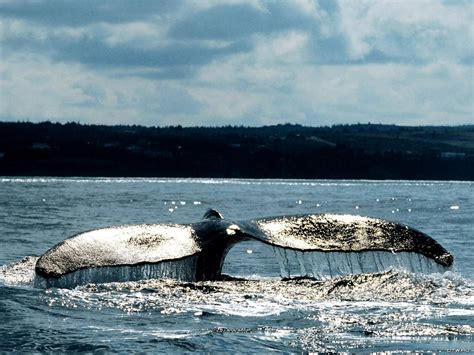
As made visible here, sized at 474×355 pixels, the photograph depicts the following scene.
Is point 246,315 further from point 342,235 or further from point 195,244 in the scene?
point 342,235

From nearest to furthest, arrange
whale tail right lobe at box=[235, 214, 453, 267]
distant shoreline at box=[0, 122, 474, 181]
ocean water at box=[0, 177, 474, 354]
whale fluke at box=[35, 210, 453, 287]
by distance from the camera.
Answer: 1. ocean water at box=[0, 177, 474, 354]
2. whale fluke at box=[35, 210, 453, 287]
3. whale tail right lobe at box=[235, 214, 453, 267]
4. distant shoreline at box=[0, 122, 474, 181]

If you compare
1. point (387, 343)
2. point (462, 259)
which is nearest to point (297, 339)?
point (387, 343)

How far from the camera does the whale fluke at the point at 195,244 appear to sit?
11586 millimetres

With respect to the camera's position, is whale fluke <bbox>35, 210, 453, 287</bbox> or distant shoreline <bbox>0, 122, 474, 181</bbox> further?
distant shoreline <bbox>0, 122, 474, 181</bbox>

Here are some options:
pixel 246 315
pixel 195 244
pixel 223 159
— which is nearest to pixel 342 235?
pixel 195 244

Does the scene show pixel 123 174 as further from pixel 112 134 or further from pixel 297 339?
pixel 297 339

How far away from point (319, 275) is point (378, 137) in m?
128

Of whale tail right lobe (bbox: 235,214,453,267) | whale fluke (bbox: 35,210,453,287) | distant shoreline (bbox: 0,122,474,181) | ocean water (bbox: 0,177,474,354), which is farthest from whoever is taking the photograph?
distant shoreline (bbox: 0,122,474,181)

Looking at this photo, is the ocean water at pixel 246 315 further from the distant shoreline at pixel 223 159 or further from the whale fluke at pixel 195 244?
the distant shoreline at pixel 223 159

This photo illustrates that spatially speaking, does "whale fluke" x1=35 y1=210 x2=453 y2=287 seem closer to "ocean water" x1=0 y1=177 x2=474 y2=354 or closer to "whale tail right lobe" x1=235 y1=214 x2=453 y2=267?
"whale tail right lobe" x1=235 y1=214 x2=453 y2=267

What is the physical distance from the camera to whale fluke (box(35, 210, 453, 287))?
11586mm

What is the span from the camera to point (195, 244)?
491 inches

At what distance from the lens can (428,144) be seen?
133 m

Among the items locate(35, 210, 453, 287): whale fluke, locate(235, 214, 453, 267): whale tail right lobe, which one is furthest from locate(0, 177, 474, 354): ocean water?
locate(235, 214, 453, 267): whale tail right lobe
